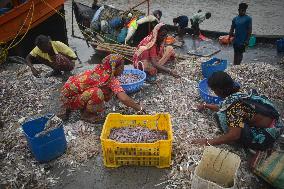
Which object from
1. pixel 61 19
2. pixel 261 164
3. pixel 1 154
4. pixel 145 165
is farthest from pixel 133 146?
pixel 61 19

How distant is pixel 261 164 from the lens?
12.1 ft

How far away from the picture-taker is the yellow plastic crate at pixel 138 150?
368 cm

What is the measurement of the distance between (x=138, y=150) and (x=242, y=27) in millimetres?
5137

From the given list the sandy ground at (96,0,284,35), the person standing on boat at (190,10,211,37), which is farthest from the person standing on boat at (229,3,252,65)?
the sandy ground at (96,0,284,35)

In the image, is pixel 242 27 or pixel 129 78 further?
pixel 242 27

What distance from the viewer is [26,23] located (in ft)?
29.8

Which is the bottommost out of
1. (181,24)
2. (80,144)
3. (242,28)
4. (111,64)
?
(80,144)

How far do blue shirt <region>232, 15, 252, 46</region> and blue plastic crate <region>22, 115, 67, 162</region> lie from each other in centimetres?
538

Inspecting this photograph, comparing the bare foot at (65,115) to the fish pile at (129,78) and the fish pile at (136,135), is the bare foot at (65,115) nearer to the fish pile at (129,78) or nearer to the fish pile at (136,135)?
the fish pile at (136,135)

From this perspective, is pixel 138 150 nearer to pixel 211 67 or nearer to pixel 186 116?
pixel 186 116

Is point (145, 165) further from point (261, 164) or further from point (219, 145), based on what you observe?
point (261, 164)

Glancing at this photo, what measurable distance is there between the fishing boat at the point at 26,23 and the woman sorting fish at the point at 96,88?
151 inches

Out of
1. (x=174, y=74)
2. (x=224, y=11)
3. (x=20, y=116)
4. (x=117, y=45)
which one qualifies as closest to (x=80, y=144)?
(x=20, y=116)

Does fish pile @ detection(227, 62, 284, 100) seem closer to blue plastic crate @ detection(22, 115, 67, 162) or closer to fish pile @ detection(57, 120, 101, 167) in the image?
fish pile @ detection(57, 120, 101, 167)
